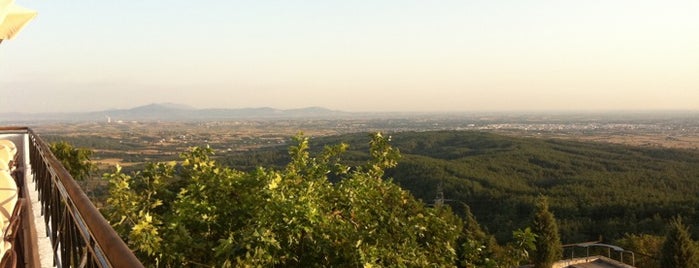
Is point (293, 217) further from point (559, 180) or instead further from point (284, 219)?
point (559, 180)

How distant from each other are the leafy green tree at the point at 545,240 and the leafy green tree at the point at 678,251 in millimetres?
5849

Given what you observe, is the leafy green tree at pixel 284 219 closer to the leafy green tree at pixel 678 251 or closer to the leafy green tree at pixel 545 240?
the leafy green tree at pixel 545 240

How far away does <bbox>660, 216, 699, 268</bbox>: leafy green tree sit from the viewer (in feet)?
88.2

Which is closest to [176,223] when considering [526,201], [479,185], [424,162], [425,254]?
[425,254]

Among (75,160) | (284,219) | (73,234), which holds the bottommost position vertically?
(75,160)

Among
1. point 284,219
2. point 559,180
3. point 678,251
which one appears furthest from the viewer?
point 559,180

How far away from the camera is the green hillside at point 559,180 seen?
62562mm

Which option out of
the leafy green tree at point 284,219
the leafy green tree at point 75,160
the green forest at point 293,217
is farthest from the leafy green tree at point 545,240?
the leafy green tree at point 75,160

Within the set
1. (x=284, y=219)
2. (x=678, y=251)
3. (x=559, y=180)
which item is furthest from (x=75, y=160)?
(x=559, y=180)

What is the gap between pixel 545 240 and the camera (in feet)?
100

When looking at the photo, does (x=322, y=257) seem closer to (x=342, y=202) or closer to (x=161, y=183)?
(x=342, y=202)

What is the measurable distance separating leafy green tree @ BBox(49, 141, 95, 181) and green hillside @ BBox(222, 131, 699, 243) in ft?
142

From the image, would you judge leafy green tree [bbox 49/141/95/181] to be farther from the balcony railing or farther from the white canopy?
the balcony railing

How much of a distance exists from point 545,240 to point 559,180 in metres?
71.1
